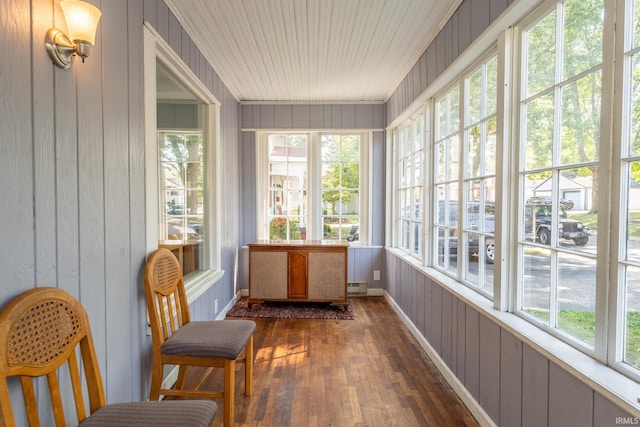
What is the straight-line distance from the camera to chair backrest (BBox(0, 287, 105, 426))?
3.29 ft

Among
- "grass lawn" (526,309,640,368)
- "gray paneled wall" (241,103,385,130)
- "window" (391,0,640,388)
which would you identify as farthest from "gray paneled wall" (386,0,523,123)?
"grass lawn" (526,309,640,368)

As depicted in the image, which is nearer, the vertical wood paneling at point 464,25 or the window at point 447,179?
the vertical wood paneling at point 464,25

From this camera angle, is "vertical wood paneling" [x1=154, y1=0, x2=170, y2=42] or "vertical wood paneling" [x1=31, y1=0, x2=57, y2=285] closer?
"vertical wood paneling" [x1=31, y1=0, x2=57, y2=285]

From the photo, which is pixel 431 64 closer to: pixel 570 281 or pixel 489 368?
pixel 570 281

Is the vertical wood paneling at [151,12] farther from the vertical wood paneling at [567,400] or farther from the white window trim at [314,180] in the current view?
the vertical wood paneling at [567,400]

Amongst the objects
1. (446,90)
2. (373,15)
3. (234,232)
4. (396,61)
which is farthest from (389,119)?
(234,232)

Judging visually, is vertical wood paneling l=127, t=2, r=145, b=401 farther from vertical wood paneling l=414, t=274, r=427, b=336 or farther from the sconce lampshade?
vertical wood paneling l=414, t=274, r=427, b=336

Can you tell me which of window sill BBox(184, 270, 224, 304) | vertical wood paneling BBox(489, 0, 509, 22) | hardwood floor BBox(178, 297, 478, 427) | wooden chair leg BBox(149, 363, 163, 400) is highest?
vertical wood paneling BBox(489, 0, 509, 22)

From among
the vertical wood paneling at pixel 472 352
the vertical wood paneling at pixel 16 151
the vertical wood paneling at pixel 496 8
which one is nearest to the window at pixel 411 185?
the vertical wood paneling at pixel 472 352

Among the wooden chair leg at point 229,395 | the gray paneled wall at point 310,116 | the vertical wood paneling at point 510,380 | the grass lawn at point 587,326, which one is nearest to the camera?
the grass lawn at point 587,326

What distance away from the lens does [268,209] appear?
182 inches

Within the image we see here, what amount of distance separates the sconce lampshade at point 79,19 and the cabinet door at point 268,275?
288 centimetres

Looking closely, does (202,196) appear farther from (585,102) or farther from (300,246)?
(585,102)

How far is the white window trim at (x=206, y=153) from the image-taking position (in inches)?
76.7
